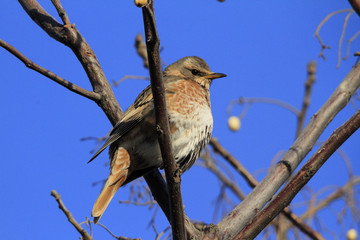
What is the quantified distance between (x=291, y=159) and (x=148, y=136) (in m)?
1.20

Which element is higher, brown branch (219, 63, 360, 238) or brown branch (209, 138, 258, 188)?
brown branch (209, 138, 258, 188)

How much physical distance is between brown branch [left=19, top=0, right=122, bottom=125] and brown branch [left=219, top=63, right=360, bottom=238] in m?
1.31

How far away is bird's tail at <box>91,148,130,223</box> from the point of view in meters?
3.77

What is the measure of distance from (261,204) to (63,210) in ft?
4.98

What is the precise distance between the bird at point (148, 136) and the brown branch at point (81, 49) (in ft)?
0.52

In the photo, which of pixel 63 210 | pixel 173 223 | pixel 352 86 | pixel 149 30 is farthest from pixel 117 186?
pixel 352 86

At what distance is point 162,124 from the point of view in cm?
282

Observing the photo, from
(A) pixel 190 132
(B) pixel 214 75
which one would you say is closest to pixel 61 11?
(A) pixel 190 132

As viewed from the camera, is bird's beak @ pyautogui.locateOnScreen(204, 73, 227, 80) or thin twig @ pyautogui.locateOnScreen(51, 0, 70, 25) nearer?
thin twig @ pyautogui.locateOnScreen(51, 0, 70, 25)

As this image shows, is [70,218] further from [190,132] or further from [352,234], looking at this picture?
[352,234]

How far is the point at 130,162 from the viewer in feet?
13.3

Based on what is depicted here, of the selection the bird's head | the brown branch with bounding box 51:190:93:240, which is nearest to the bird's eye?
the bird's head

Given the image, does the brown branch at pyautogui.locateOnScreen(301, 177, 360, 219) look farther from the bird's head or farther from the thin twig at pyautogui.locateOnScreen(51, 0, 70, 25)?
the thin twig at pyautogui.locateOnScreen(51, 0, 70, 25)

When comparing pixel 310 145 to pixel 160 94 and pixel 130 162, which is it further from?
pixel 160 94
